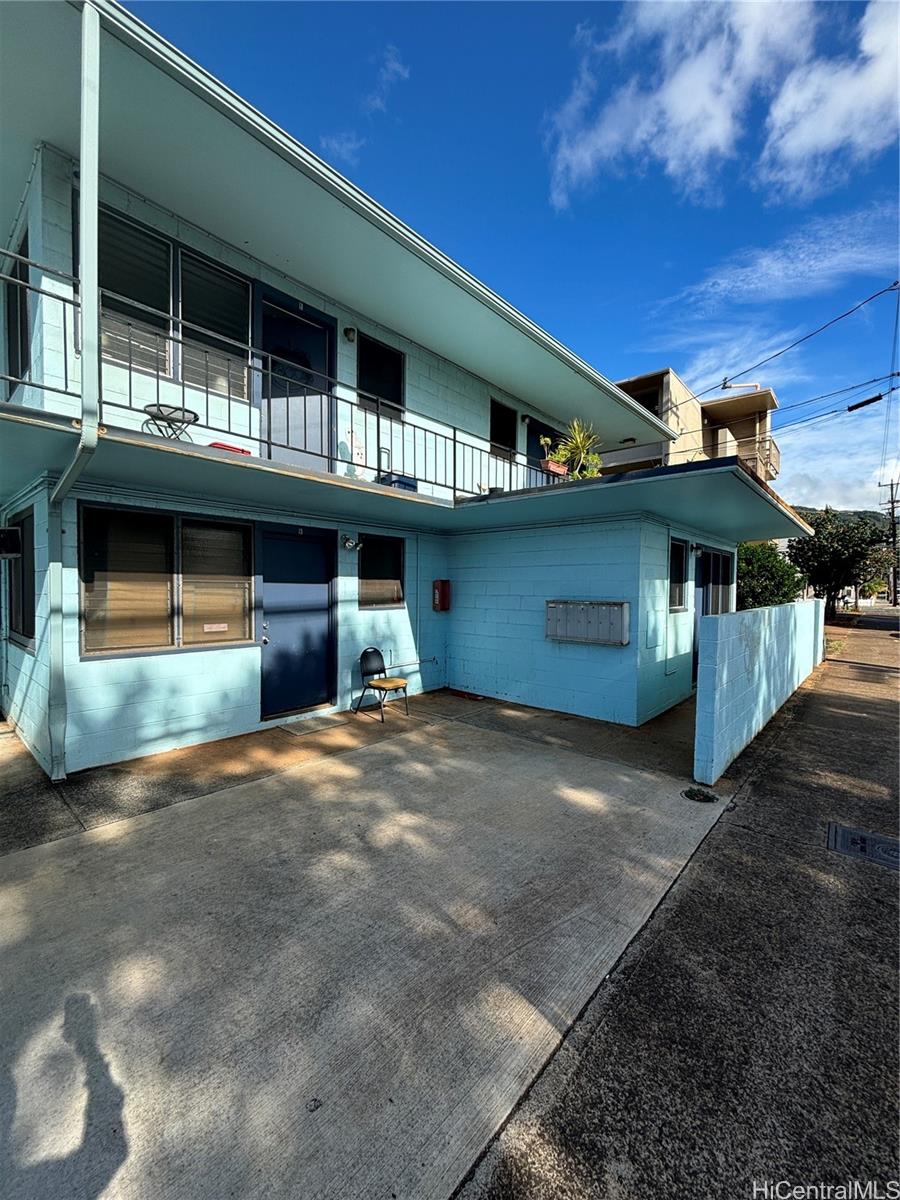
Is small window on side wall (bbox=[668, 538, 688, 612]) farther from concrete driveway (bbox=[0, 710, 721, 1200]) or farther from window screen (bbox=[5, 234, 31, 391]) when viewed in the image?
window screen (bbox=[5, 234, 31, 391])

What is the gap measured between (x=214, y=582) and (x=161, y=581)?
55 centimetres

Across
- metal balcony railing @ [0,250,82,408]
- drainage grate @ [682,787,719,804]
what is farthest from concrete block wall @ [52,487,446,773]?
drainage grate @ [682,787,719,804]

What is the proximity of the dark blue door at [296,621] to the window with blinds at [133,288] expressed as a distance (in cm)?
216

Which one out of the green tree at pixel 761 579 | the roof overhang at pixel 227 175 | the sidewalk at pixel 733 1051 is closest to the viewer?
the sidewalk at pixel 733 1051

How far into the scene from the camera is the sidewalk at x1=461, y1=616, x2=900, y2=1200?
1.51 m

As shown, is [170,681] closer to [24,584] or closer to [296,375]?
[24,584]

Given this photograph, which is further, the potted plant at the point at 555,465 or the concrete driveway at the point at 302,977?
the potted plant at the point at 555,465

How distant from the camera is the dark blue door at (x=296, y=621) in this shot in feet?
20.0

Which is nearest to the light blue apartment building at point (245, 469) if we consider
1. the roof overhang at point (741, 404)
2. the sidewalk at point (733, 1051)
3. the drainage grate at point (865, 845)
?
the drainage grate at point (865, 845)

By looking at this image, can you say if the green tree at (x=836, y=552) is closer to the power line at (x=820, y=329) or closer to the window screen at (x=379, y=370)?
the power line at (x=820, y=329)

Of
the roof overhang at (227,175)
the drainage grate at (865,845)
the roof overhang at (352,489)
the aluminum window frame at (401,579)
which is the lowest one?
the drainage grate at (865,845)

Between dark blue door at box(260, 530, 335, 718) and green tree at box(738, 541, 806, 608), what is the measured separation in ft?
42.5

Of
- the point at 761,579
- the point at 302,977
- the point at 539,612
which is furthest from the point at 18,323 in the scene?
the point at 761,579

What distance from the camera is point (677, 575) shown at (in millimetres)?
7590
